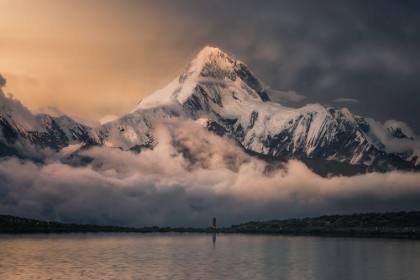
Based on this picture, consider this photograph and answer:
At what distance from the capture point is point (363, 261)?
540ft

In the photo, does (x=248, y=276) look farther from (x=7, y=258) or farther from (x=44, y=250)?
(x=44, y=250)

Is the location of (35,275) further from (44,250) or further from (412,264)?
(412,264)

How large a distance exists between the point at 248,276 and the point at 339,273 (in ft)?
73.6

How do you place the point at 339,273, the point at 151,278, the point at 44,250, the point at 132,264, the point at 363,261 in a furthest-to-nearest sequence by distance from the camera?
1. the point at 44,250
2. the point at 363,261
3. the point at 132,264
4. the point at 339,273
5. the point at 151,278

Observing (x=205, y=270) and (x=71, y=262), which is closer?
→ (x=205, y=270)

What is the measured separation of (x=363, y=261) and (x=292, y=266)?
25650 mm

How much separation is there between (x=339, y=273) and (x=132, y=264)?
152 feet

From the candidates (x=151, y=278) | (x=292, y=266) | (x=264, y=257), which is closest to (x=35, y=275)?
(x=151, y=278)

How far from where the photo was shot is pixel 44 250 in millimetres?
185250

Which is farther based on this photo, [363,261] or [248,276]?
[363,261]

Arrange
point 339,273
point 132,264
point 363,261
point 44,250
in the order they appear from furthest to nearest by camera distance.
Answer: point 44,250
point 363,261
point 132,264
point 339,273

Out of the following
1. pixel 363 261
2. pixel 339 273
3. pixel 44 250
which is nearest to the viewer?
pixel 339 273

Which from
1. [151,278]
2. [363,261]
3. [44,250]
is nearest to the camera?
[151,278]

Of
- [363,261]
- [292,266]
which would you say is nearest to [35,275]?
[292,266]
